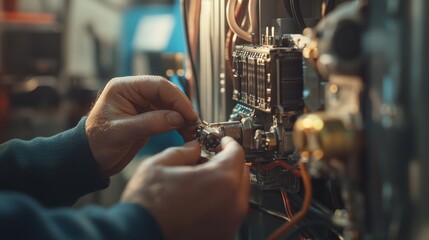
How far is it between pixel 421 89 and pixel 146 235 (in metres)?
0.35

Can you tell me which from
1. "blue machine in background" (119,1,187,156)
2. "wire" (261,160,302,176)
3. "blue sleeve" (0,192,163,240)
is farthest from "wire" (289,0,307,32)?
"blue machine in background" (119,1,187,156)

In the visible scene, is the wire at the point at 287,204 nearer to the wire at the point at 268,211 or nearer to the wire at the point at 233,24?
the wire at the point at 268,211

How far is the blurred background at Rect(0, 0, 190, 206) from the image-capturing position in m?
3.03

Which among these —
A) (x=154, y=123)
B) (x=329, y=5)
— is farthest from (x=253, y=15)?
(x=154, y=123)

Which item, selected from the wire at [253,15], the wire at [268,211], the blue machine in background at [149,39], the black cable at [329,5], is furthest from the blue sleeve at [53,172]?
the blue machine in background at [149,39]

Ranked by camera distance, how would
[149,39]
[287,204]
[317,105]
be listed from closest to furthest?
[317,105]
[287,204]
[149,39]

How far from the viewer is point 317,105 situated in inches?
32.8

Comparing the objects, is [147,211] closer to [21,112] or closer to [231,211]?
[231,211]

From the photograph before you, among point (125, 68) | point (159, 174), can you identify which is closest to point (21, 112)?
point (125, 68)

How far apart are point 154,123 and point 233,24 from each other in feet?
0.85

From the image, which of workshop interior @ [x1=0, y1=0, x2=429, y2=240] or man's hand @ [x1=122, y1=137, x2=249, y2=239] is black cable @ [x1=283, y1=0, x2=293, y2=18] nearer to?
workshop interior @ [x1=0, y1=0, x2=429, y2=240]

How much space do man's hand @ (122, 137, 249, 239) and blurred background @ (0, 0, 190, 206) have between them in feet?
6.89

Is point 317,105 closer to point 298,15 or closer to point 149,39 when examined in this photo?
point 298,15

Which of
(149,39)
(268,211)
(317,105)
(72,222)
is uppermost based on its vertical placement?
(149,39)
